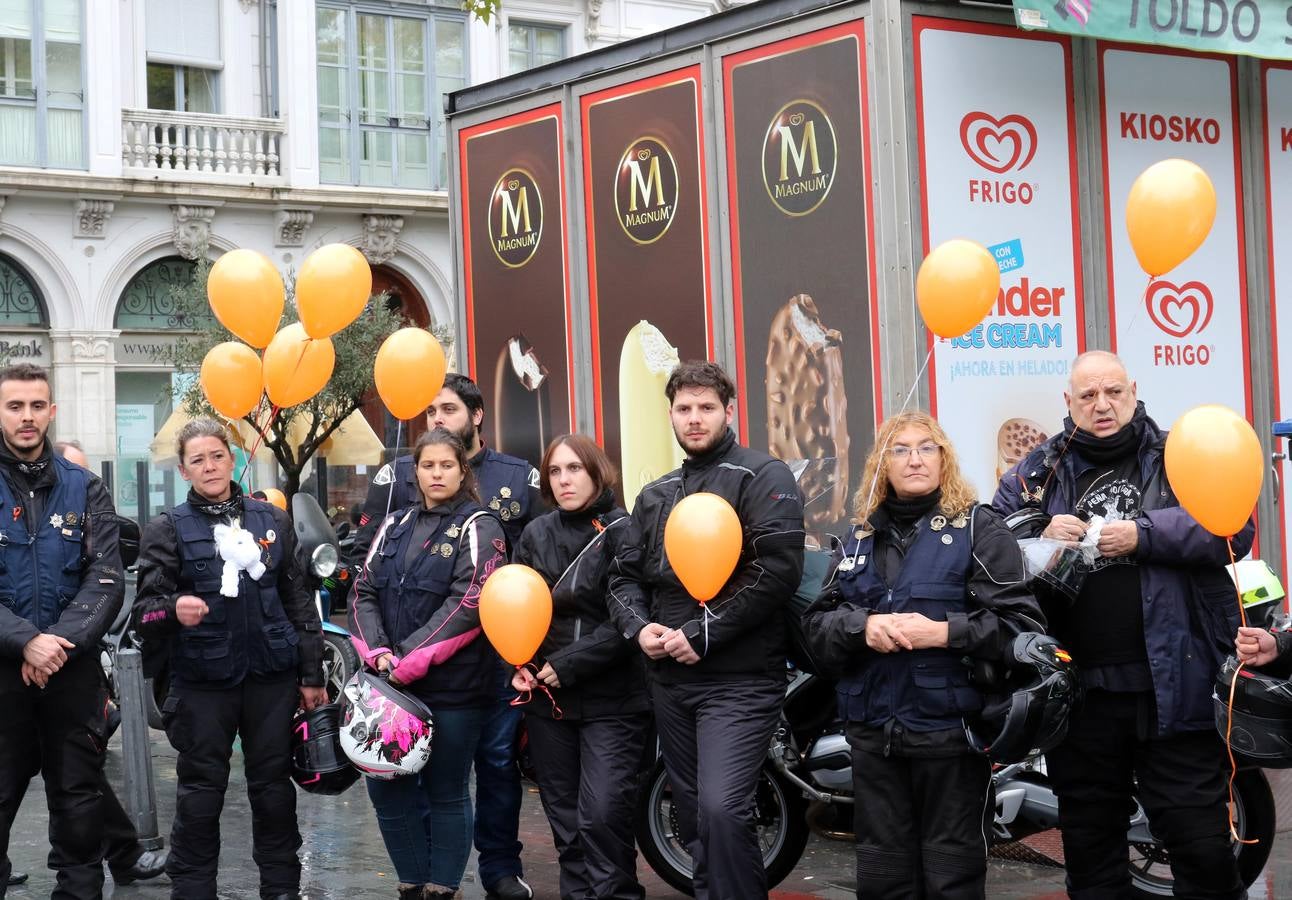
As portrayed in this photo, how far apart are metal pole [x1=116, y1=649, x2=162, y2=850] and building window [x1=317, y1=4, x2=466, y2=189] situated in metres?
18.7

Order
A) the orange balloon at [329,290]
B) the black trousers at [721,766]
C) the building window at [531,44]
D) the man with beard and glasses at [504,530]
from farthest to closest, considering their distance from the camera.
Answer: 1. the building window at [531,44]
2. the orange balloon at [329,290]
3. the man with beard and glasses at [504,530]
4. the black trousers at [721,766]

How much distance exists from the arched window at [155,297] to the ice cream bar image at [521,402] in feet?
52.2

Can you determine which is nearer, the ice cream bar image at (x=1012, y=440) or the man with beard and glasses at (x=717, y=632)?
the man with beard and glasses at (x=717, y=632)

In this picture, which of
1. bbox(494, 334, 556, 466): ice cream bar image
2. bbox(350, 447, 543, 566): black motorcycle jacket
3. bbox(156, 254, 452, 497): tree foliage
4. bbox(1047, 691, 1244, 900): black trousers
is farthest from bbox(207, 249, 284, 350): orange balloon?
bbox(156, 254, 452, 497): tree foliage

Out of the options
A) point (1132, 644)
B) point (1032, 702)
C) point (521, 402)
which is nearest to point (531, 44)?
point (521, 402)

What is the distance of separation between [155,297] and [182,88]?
315 centimetres

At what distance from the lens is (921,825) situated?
4941 millimetres

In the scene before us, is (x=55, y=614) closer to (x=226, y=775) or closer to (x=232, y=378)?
(x=226, y=775)

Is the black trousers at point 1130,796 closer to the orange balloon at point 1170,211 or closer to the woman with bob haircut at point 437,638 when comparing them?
the orange balloon at point 1170,211

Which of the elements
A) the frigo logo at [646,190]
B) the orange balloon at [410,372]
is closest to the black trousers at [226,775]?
the orange balloon at [410,372]

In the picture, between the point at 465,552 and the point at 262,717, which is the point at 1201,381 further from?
the point at 262,717

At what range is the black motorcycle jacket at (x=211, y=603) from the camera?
6.04m

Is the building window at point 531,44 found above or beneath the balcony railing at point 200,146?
above

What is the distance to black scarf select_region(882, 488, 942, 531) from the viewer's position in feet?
16.3
